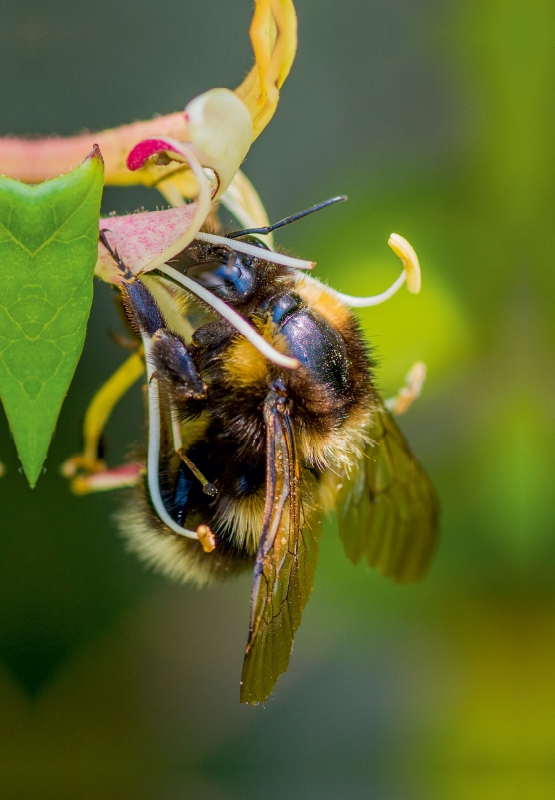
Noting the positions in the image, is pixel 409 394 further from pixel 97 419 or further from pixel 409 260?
pixel 97 419

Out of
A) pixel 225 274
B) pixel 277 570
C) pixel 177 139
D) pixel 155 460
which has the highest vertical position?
pixel 177 139

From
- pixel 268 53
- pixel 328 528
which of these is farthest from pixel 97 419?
pixel 328 528

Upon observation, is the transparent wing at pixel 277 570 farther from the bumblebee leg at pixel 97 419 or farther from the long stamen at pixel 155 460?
the bumblebee leg at pixel 97 419

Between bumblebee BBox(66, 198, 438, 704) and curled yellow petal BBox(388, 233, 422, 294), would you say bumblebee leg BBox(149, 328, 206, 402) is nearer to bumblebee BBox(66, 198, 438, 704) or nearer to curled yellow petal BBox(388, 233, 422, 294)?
bumblebee BBox(66, 198, 438, 704)

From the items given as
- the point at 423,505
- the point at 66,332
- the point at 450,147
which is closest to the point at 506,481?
the point at 450,147

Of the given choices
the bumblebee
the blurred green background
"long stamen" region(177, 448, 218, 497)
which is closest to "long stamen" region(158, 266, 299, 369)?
the bumblebee

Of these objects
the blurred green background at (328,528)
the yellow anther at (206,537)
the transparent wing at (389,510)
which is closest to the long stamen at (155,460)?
the yellow anther at (206,537)
